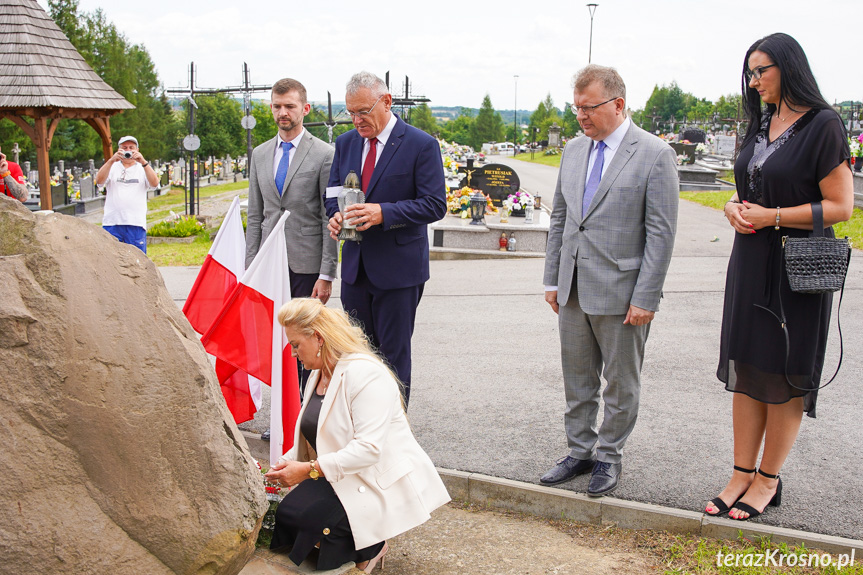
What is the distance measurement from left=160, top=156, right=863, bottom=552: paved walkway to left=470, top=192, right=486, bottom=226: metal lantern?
370cm

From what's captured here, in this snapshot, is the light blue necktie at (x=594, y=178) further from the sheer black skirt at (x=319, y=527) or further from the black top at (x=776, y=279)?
the sheer black skirt at (x=319, y=527)

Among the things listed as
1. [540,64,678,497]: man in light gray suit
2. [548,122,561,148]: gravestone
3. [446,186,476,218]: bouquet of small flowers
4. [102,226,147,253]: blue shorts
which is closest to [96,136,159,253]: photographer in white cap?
[102,226,147,253]: blue shorts

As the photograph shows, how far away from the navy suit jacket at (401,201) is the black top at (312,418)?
99 centimetres

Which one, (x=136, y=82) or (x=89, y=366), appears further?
(x=136, y=82)

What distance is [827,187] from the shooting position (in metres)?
3.32

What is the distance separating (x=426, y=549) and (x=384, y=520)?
22.2 inches

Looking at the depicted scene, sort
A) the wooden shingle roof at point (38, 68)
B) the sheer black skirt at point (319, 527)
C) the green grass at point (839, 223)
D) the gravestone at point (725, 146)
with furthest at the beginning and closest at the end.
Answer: the gravestone at point (725, 146) < the wooden shingle roof at point (38, 68) < the green grass at point (839, 223) < the sheer black skirt at point (319, 527)

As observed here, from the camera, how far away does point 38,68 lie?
55.7 feet

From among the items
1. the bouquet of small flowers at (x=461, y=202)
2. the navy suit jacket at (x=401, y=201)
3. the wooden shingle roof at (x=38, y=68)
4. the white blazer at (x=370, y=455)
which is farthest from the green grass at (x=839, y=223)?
the wooden shingle roof at (x=38, y=68)

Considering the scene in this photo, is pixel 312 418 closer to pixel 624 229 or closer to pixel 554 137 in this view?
pixel 624 229

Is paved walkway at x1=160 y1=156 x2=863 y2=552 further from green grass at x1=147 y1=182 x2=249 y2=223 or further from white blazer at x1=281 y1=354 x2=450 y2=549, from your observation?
green grass at x1=147 y1=182 x2=249 y2=223

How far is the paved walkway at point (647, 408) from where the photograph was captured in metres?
3.92

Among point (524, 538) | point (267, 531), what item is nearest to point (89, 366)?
point (267, 531)

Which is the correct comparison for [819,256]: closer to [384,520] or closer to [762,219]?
[762,219]
